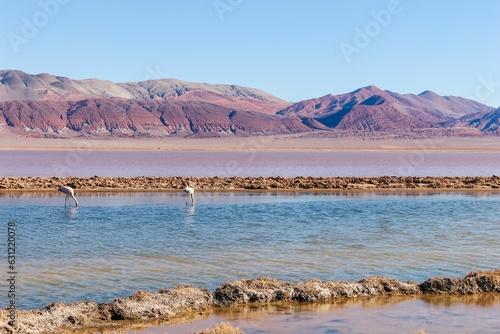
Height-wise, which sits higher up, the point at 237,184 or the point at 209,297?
the point at 237,184

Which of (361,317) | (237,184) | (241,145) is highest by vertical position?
(241,145)

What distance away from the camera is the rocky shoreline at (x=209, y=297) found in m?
10.4

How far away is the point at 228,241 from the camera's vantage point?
17.8 meters

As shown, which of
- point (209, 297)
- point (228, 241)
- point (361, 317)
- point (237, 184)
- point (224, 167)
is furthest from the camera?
point (224, 167)

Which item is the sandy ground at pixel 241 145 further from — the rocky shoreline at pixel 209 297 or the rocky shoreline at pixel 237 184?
the rocky shoreline at pixel 209 297

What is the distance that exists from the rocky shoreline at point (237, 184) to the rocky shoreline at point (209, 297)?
70.3 feet

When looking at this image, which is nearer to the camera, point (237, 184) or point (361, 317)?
point (361, 317)

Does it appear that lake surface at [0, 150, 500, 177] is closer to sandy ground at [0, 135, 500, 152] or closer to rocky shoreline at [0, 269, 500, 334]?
rocky shoreline at [0, 269, 500, 334]

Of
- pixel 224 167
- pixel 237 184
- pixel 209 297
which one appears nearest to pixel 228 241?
pixel 209 297

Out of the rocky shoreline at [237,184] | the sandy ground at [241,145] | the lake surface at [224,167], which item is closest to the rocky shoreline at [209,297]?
the rocky shoreline at [237,184]

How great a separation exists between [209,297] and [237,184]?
2366 cm

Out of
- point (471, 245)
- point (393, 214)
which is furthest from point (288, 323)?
point (393, 214)

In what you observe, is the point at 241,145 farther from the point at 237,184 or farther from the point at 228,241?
the point at 228,241

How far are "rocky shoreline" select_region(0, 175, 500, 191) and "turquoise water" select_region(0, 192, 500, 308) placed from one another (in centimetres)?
447
